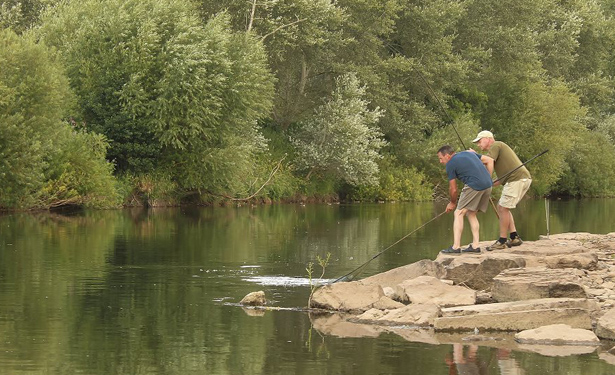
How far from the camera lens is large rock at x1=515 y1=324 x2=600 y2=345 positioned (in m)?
13.8

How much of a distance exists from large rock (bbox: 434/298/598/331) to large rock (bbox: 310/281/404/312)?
1.49m

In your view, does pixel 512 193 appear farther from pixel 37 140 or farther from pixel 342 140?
pixel 342 140

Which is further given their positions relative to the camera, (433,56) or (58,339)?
(433,56)

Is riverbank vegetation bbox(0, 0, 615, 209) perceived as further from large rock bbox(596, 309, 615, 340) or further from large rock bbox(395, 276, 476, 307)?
large rock bbox(596, 309, 615, 340)

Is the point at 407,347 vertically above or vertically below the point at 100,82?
below

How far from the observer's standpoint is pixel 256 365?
12273 millimetres

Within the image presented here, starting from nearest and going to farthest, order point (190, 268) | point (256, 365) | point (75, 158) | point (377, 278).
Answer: point (256, 365) < point (377, 278) < point (190, 268) < point (75, 158)

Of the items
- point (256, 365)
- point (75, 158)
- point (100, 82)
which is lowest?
point (256, 365)

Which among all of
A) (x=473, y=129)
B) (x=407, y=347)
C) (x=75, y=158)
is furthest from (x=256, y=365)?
→ (x=473, y=129)

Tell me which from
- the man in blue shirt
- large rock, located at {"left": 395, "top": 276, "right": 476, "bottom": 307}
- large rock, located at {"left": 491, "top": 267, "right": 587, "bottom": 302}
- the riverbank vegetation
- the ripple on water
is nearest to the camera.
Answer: large rock, located at {"left": 491, "top": 267, "right": 587, "bottom": 302}

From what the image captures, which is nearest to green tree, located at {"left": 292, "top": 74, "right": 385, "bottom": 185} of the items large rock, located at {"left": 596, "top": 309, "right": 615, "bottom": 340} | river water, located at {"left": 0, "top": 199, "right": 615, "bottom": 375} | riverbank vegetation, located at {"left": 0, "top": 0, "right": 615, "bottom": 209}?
riverbank vegetation, located at {"left": 0, "top": 0, "right": 615, "bottom": 209}

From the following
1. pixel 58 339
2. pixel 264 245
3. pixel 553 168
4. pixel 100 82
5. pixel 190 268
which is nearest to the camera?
pixel 58 339

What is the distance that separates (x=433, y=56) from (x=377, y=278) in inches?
1774

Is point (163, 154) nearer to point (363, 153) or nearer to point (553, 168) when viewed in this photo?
point (363, 153)
